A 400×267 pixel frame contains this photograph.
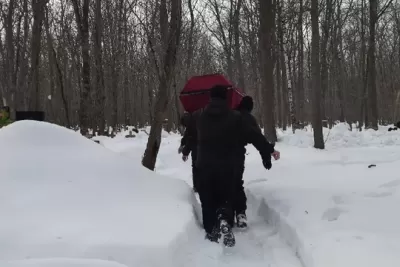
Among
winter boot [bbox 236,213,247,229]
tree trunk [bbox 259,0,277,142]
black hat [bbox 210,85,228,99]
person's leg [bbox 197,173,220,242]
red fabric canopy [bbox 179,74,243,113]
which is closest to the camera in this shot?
black hat [bbox 210,85,228,99]

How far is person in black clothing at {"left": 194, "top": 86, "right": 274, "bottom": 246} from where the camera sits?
5.28m

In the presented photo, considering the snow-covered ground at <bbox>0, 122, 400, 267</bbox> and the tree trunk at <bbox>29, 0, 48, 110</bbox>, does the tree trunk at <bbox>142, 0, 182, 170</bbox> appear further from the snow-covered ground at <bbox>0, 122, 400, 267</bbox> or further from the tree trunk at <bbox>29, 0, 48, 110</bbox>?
the tree trunk at <bbox>29, 0, 48, 110</bbox>

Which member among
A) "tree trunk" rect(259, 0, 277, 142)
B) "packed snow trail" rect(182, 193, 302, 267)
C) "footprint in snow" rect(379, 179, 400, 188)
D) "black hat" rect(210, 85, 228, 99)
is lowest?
"packed snow trail" rect(182, 193, 302, 267)

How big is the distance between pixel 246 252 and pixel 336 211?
1306 millimetres

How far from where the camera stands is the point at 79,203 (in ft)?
13.6

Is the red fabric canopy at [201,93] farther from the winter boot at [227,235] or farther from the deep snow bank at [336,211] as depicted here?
the winter boot at [227,235]

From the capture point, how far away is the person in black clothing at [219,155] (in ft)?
17.3

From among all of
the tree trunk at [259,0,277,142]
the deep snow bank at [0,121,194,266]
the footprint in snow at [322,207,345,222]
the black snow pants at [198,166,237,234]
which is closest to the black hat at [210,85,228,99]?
the black snow pants at [198,166,237,234]

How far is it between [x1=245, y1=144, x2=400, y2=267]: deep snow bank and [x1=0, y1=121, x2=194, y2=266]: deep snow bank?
1.28 meters

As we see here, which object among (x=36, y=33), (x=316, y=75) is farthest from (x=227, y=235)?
(x=36, y=33)

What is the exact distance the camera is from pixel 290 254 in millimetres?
4539

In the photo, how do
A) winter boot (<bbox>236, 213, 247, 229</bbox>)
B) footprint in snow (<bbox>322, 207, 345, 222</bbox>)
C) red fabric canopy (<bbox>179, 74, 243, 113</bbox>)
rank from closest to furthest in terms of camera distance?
footprint in snow (<bbox>322, 207, 345, 222</bbox>), winter boot (<bbox>236, 213, 247, 229</bbox>), red fabric canopy (<bbox>179, 74, 243, 113</bbox>)

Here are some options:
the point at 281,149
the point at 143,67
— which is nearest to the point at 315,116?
the point at 281,149

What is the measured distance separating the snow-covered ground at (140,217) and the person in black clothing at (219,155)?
30 cm
